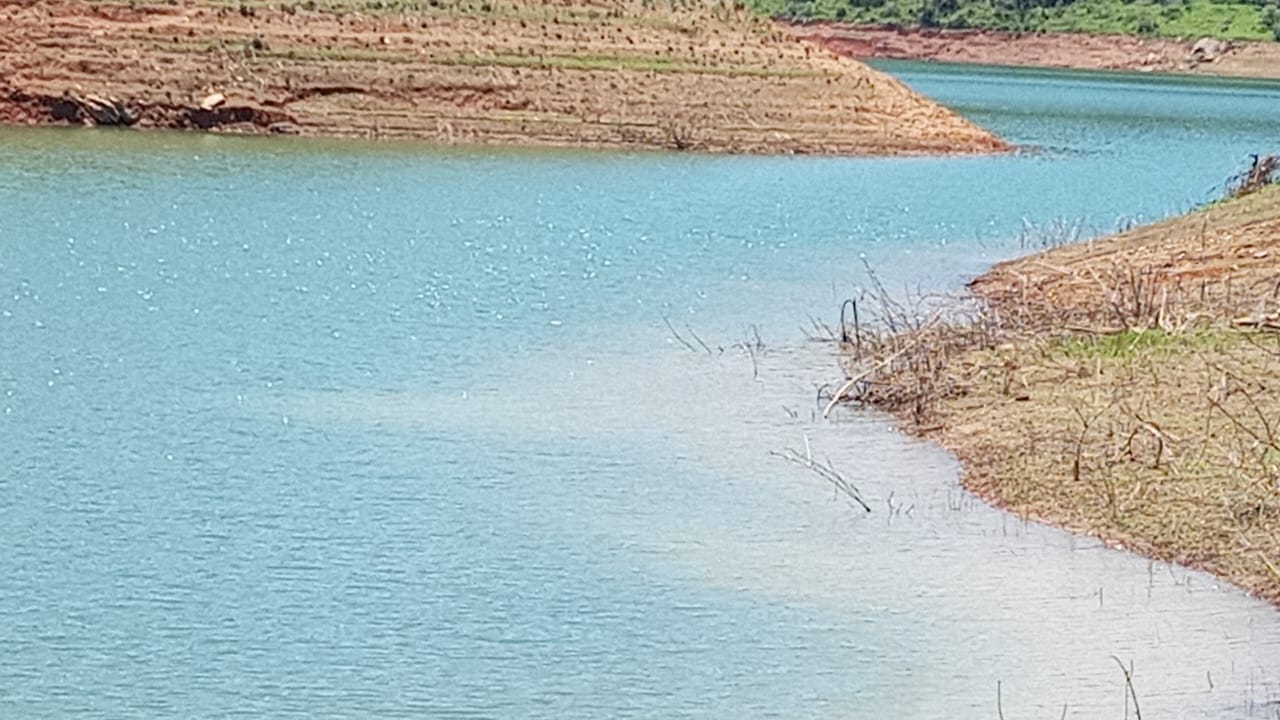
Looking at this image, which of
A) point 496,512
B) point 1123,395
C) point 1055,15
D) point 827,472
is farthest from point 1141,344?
point 1055,15

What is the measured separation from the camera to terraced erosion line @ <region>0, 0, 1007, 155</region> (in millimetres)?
46875

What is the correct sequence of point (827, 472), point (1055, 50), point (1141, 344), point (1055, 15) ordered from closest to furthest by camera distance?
point (827, 472) → point (1141, 344) → point (1055, 50) → point (1055, 15)

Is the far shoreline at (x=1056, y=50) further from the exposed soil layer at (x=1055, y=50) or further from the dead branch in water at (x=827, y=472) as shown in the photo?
the dead branch in water at (x=827, y=472)

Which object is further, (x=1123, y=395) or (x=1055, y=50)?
(x=1055, y=50)

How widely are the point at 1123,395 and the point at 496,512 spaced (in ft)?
17.6

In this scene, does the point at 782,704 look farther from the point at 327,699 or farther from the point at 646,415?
the point at 646,415

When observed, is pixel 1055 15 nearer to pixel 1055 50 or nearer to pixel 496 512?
pixel 1055 50

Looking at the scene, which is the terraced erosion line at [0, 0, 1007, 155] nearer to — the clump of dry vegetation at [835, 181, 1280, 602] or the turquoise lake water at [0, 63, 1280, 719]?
the turquoise lake water at [0, 63, 1280, 719]

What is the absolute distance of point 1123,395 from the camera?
17188 millimetres

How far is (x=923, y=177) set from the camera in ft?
147

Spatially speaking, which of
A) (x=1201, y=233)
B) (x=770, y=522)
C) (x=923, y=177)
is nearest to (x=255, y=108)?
(x=923, y=177)

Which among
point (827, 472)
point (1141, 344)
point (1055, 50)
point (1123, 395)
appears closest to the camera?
point (827, 472)

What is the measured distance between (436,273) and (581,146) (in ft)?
72.7

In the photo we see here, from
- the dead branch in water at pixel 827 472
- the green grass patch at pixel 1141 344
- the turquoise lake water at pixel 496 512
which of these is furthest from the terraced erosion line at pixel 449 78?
the dead branch in water at pixel 827 472
